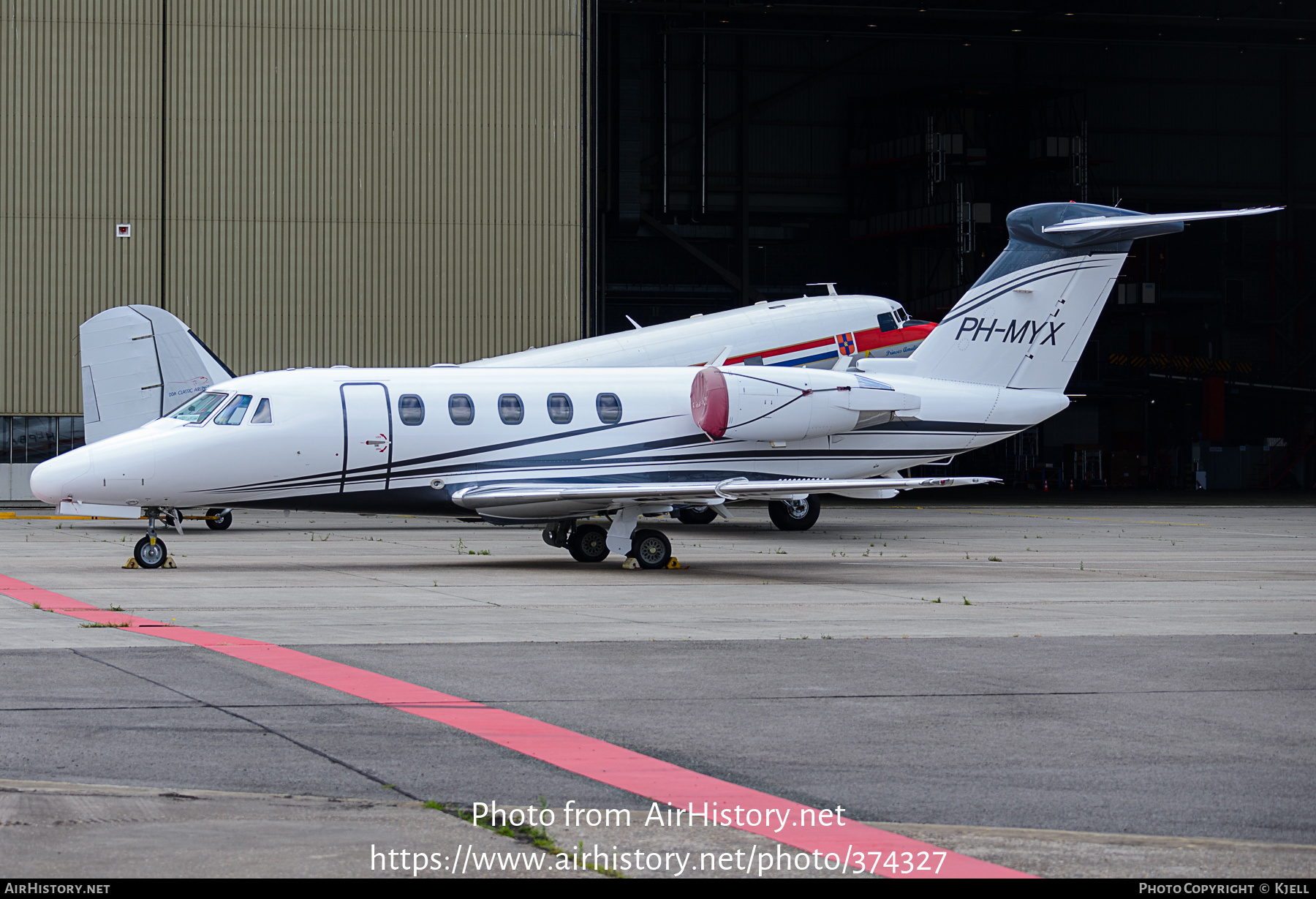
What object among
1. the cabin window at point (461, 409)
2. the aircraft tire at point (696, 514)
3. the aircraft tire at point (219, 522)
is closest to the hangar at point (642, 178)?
the aircraft tire at point (219, 522)

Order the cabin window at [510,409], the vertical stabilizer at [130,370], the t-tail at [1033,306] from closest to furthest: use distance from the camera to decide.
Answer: the cabin window at [510,409]
the t-tail at [1033,306]
the vertical stabilizer at [130,370]

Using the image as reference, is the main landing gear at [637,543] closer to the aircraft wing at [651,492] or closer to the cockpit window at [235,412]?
the aircraft wing at [651,492]

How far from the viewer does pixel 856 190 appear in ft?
209

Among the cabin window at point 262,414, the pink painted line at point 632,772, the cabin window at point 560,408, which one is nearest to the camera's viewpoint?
the pink painted line at point 632,772

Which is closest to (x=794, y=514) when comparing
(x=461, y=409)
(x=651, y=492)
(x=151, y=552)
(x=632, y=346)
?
(x=632, y=346)

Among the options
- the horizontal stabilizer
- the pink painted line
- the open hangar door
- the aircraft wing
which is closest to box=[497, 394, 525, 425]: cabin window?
the aircraft wing

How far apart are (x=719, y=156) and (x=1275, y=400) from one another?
2907 centimetres

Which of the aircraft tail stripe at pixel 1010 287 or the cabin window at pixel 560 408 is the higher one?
the aircraft tail stripe at pixel 1010 287

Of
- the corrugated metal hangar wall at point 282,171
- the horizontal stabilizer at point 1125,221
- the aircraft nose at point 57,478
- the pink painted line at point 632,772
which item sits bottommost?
the pink painted line at point 632,772

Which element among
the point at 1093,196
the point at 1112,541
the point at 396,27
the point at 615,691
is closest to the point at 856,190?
the point at 1093,196

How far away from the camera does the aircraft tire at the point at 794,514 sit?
99.9 feet

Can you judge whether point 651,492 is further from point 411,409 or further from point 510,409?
point 411,409

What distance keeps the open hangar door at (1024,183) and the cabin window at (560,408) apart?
36309 mm

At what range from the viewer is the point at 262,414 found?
19.6m
